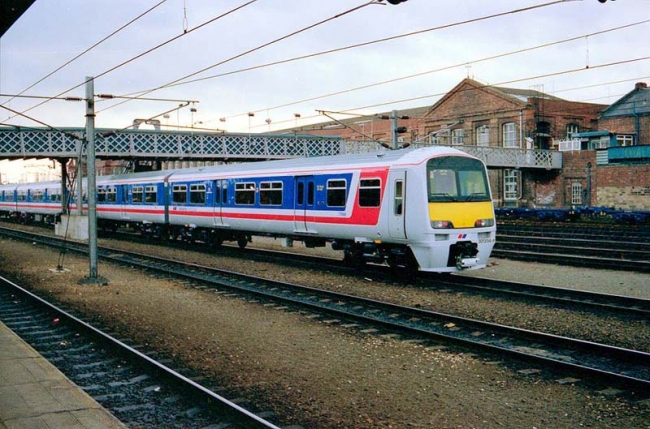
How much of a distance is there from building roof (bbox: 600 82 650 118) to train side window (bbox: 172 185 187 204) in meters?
38.1

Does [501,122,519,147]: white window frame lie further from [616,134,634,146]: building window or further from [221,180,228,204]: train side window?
[221,180,228,204]: train side window

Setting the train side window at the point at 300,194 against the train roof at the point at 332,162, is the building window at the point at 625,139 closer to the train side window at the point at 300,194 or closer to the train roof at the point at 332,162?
the train roof at the point at 332,162

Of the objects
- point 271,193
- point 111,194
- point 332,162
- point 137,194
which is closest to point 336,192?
point 332,162

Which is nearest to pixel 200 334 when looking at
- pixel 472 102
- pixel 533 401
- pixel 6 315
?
pixel 6 315

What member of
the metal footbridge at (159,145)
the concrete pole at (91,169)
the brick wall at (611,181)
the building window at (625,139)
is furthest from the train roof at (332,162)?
the building window at (625,139)

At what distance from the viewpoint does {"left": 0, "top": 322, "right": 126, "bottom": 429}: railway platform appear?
19.5ft

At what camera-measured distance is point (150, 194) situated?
2938cm

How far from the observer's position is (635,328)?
34.3 feet

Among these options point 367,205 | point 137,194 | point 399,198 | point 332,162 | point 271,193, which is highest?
point 332,162

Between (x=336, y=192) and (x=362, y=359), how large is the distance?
887cm

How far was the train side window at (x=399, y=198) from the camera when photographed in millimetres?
15047

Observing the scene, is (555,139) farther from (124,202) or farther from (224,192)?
(224,192)

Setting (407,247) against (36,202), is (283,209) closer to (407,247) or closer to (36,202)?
(407,247)

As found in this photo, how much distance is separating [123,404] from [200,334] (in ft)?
11.0
